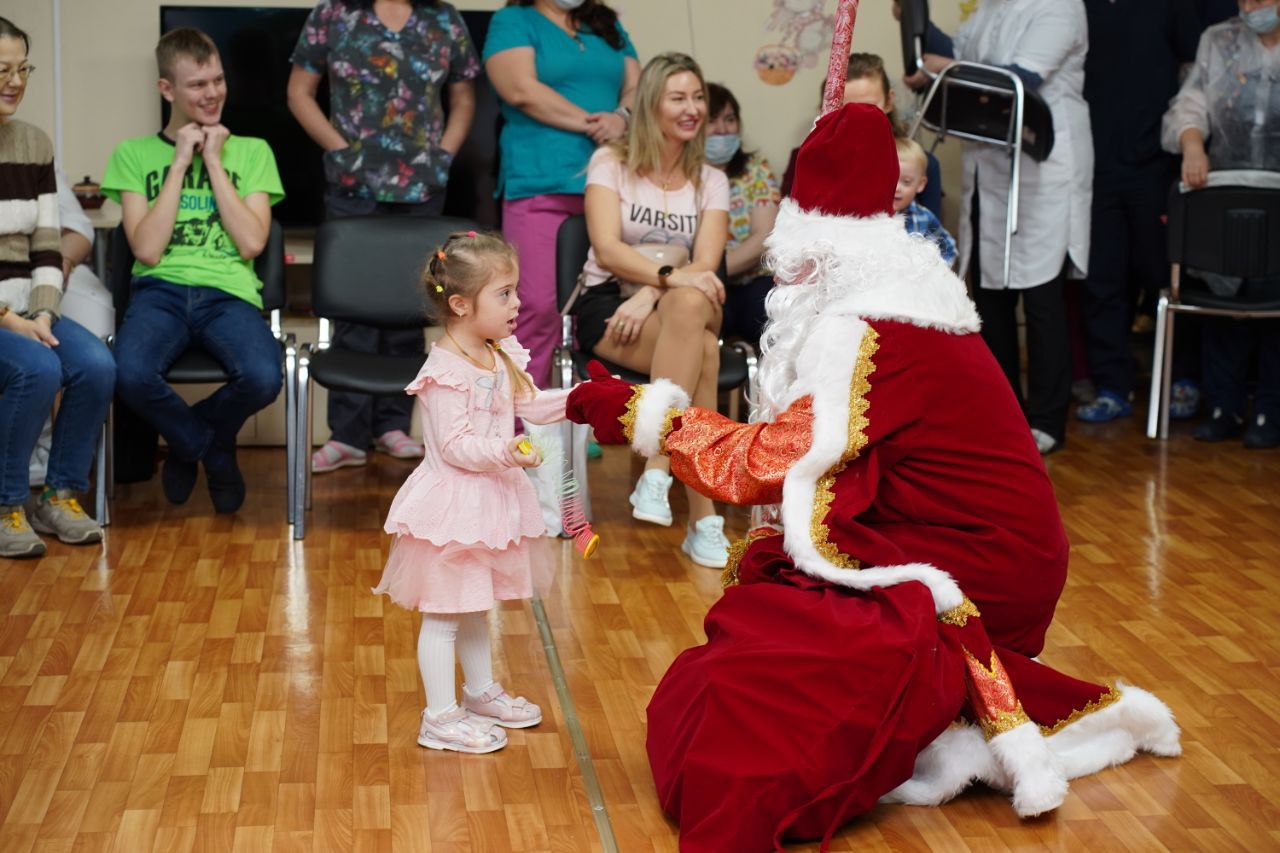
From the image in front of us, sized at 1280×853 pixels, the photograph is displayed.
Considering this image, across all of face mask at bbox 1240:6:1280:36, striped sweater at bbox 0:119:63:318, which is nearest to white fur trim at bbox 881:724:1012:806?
striped sweater at bbox 0:119:63:318

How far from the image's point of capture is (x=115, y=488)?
4574 millimetres

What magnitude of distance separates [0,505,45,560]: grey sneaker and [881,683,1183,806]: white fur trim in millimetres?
2291

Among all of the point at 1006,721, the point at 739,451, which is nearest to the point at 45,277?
the point at 739,451

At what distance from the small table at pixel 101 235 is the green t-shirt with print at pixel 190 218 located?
311 millimetres

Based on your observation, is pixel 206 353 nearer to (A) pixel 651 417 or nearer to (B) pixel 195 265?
(B) pixel 195 265

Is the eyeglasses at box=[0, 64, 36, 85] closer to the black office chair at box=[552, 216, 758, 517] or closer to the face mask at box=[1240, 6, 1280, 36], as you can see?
the black office chair at box=[552, 216, 758, 517]

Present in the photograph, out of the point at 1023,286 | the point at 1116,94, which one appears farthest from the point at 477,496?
the point at 1116,94

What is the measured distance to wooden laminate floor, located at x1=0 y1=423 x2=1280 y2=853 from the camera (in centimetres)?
250

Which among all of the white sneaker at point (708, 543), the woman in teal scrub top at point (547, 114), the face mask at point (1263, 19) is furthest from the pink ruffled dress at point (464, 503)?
the face mask at point (1263, 19)

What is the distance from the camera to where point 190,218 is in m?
4.33

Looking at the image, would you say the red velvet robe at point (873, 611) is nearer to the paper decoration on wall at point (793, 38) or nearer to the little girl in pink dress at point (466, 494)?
the little girl in pink dress at point (466, 494)

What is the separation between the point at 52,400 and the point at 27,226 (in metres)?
0.49

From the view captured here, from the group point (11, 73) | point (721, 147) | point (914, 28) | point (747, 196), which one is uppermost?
point (914, 28)

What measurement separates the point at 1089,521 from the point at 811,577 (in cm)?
196
